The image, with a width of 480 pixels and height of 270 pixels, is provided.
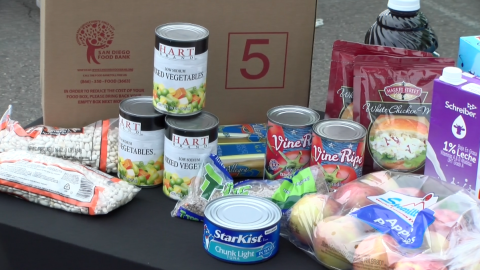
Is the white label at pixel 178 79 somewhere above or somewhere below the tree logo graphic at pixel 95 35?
below

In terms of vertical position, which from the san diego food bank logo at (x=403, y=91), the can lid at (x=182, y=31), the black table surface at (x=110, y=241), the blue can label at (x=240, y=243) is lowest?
the black table surface at (x=110, y=241)

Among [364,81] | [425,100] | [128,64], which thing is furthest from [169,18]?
[425,100]

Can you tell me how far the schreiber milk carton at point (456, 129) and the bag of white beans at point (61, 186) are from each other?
53 centimetres

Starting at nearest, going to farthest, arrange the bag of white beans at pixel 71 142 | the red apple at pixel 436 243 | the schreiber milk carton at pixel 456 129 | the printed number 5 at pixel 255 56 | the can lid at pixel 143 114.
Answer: the red apple at pixel 436 243 → the schreiber milk carton at pixel 456 129 → the can lid at pixel 143 114 → the bag of white beans at pixel 71 142 → the printed number 5 at pixel 255 56

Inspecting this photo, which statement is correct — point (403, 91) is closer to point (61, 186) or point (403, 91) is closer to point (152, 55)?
point (152, 55)

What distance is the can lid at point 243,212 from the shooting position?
95 centimetres

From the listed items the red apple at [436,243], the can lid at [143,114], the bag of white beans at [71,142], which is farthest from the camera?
the bag of white beans at [71,142]

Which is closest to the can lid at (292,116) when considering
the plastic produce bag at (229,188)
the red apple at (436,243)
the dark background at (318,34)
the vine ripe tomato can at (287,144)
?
the vine ripe tomato can at (287,144)

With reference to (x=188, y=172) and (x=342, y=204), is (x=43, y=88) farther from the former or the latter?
(x=342, y=204)

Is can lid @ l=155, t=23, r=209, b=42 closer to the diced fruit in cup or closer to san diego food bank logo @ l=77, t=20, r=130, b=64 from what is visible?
san diego food bank logo @ l=77, t=20, r=130, b=64

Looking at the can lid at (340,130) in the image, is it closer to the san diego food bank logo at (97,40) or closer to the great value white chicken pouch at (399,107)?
the great value white chicken pouch at (399,107)

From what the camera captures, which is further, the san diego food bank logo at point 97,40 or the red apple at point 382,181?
the san diego food bank logo at point 97,40

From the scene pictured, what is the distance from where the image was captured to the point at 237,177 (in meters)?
1.25

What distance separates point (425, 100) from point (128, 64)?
59cm
